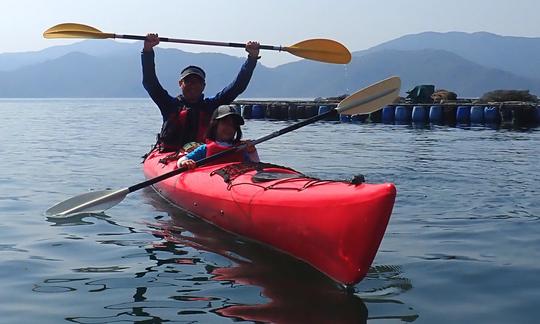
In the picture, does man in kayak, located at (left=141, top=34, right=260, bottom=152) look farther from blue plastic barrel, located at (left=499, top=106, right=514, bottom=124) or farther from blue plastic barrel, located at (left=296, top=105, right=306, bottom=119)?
blue plastic barrel, located at (left=296, top=105, right=306, bottom=119)

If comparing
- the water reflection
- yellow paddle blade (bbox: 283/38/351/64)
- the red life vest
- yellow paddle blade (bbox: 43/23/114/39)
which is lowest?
the water reflection

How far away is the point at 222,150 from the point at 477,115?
20601 millimetres

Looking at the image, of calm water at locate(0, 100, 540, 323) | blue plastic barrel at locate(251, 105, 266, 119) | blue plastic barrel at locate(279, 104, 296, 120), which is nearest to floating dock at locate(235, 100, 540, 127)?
blue plastic barrel at locate(279, 104, 296, 120)

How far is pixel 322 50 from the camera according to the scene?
8891 mm

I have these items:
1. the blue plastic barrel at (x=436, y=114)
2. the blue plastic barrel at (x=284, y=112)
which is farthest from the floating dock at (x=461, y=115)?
the blue plastic barrel at (x=284, y=112)

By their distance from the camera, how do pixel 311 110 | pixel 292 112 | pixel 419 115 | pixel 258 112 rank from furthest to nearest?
pixel 258 112, pixel 292 112, pixel 311 110, pixel 419 115

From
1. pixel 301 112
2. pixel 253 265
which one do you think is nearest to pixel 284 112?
pixel 301 112

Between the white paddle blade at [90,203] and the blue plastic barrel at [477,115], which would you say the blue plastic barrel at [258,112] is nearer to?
the blue plastic barrel at [477,115]

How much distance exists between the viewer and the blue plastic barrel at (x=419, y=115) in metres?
26.3

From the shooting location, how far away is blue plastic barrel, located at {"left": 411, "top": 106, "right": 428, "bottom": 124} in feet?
86.4

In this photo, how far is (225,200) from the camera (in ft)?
19.1

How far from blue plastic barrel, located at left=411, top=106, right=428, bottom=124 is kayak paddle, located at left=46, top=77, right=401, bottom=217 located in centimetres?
2004

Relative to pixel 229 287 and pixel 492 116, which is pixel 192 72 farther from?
pixel 492 116

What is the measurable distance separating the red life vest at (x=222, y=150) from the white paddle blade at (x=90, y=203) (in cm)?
93
